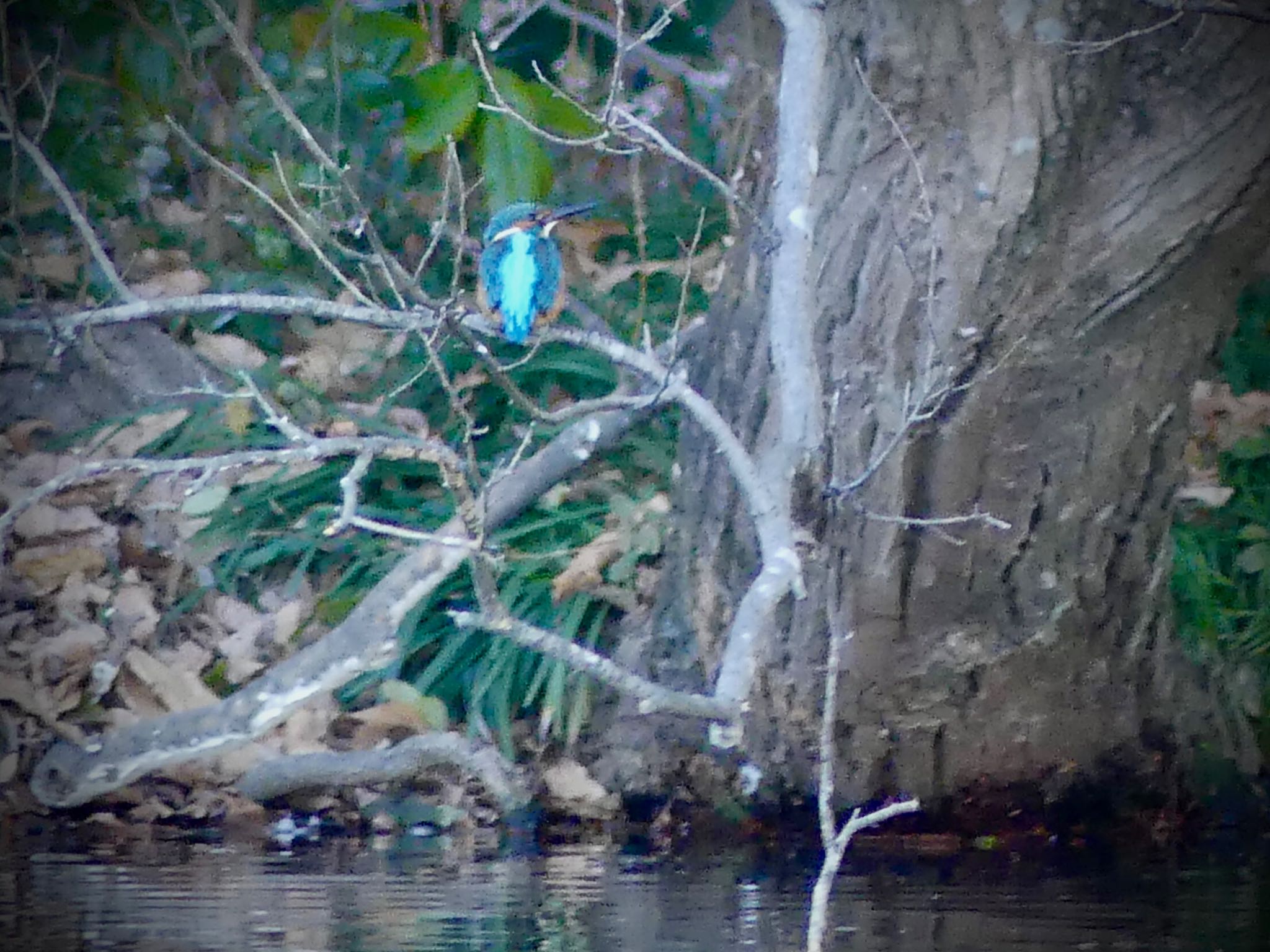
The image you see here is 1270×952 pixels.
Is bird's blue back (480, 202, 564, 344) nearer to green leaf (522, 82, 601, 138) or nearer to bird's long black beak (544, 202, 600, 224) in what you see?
bird's long black beak (544, 202, 600, 224)

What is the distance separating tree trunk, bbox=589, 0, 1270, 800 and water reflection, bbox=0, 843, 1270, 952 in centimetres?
39

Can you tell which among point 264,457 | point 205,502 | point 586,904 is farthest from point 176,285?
point 586,904

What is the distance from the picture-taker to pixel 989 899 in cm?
324

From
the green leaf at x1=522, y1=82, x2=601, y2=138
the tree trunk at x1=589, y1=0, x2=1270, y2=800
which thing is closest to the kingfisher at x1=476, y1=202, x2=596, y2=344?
the green leaf at x1=522, y1=82, x2=601, y2=138

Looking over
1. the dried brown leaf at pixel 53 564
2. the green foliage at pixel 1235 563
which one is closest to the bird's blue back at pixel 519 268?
the dried brown leaf at pixel 53 564

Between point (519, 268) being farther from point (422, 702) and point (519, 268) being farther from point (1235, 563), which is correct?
point (1235, 563)

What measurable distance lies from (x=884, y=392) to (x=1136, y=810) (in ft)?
4.10

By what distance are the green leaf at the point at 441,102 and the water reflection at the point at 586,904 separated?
64.3 inches

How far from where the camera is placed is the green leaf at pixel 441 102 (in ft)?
12.7

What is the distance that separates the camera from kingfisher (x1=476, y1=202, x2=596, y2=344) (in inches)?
158

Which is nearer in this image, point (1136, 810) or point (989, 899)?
point (989, 899)

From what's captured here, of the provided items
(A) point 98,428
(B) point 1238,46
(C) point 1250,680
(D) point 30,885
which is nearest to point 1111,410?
(B) point 1238,46

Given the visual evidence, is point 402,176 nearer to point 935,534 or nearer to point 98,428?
point 98,428

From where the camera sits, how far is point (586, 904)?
320 cm
